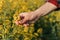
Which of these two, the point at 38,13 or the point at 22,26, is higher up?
the point at 38,13

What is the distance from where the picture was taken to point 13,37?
4133mm

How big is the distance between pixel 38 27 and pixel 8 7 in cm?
51

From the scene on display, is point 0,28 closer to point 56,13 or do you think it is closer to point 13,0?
point 13,0

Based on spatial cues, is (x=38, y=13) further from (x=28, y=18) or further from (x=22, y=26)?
(x=22, y=26)

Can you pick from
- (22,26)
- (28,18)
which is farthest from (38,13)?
(22,26)

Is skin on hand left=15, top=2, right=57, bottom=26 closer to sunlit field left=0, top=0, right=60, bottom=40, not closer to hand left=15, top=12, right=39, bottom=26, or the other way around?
hand left=15, top=12, right=39, bottom=26

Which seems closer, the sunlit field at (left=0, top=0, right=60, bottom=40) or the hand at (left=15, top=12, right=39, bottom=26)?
the hand at (left=15, top=12, right=39, bottom=26)

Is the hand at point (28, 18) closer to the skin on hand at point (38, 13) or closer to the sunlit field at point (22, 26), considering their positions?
the skin on hand at point (38, 13)

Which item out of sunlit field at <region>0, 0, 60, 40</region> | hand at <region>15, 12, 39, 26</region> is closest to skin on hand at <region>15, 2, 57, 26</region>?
hand at <region>15, 12, 39, 26</region>

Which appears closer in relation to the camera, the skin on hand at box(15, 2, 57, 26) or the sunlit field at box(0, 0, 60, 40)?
the skin on hand at box(15, 2, 57, 26)

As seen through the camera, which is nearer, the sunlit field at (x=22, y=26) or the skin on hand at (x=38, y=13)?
the skin on hand at (x=38, y=13)

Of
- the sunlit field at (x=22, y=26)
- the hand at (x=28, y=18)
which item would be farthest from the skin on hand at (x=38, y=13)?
the sunlit field at (x=22, y=26)

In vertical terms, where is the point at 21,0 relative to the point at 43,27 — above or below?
above

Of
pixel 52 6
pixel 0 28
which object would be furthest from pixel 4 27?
pixel 52 6
